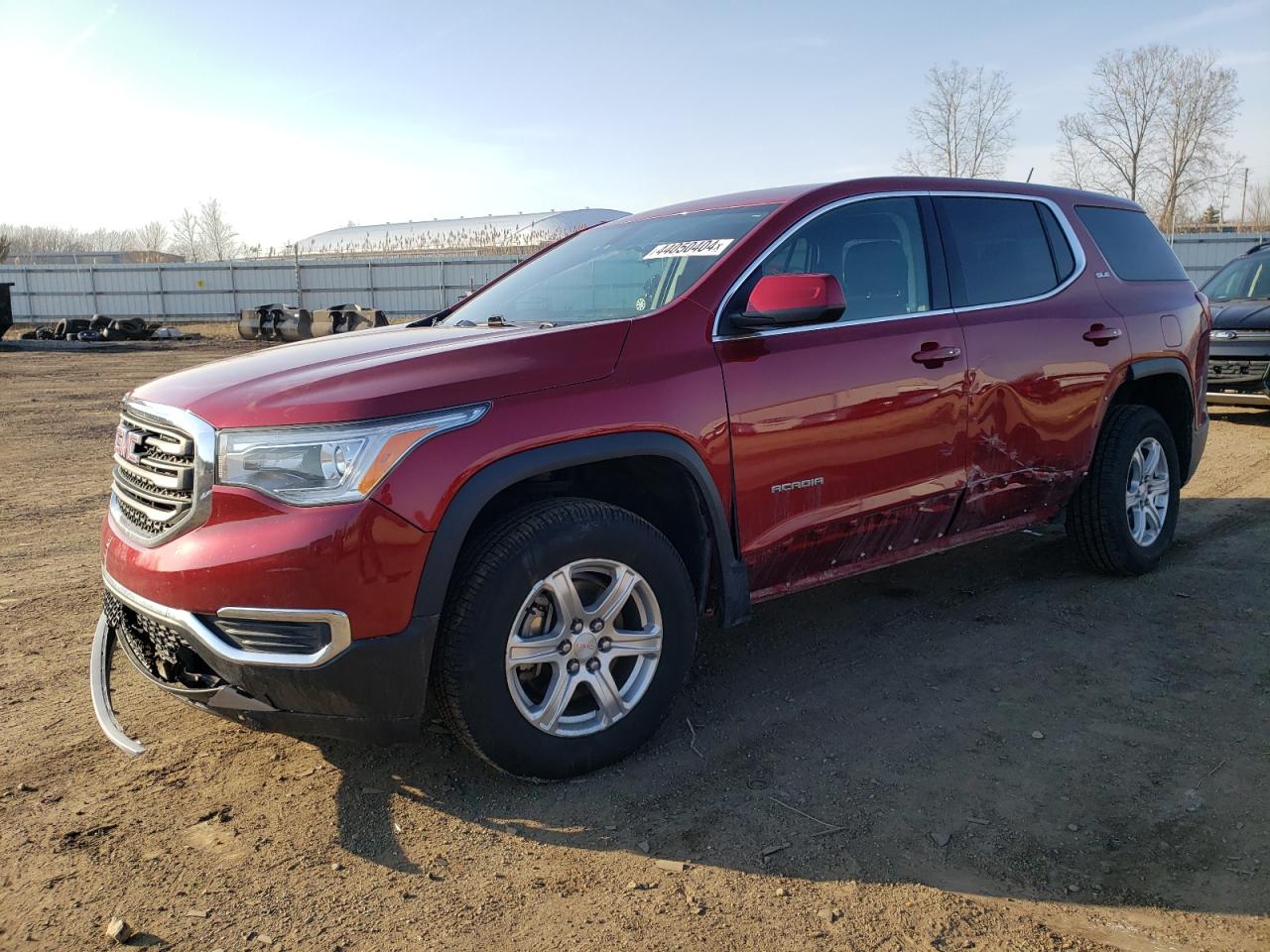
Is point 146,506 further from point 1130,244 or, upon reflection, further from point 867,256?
point 1130,244

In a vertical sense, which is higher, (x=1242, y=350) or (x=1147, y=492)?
(x=1242, y=350)

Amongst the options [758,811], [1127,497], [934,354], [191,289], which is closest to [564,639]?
[758,811]

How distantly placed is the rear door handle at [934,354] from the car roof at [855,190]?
687 millimetres

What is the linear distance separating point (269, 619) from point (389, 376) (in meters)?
0.75

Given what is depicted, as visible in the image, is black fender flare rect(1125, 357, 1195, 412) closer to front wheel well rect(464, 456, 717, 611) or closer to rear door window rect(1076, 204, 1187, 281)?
rear door window rect(1076, 204, 1187, 281)

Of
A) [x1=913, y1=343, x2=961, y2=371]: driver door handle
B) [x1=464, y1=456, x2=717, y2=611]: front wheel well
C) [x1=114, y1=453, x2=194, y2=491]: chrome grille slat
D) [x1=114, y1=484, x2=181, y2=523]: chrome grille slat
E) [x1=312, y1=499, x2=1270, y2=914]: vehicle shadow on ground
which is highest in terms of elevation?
[x1=913, y1=343, x2=961, y2=371]: driver door handle

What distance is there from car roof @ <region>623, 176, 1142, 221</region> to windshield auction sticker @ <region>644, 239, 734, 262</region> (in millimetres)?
310

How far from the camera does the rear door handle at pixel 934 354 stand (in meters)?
3.90

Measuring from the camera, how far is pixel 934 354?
395cm

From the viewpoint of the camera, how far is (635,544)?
3.13m

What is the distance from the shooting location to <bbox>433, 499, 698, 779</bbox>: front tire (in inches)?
113

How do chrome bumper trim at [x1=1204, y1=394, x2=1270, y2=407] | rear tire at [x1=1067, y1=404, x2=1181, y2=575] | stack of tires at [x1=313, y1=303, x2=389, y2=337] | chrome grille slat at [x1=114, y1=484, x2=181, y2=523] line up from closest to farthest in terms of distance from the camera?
chrome grille slat at [x1=114, y1=484, x2=181, y2=523] < rear tire at [x1=1067, y1=404, x2=1181, y2=575] < chrome bumper trim at [x1=1204, y1=394, x2=1270, y2=407] < stack of tires at [x1=313, y1=303, x2=389, y2=337]

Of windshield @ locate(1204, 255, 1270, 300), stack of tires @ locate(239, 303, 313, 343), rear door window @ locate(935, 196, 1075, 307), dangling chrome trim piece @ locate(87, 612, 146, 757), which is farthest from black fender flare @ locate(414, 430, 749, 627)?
stack of tires @ locate(239, 303, 313, 343)

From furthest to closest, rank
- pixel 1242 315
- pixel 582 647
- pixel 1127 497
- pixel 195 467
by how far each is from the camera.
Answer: pixel 1242 315
pixel 1127 497
pixel 582 647
pixel 195 467
